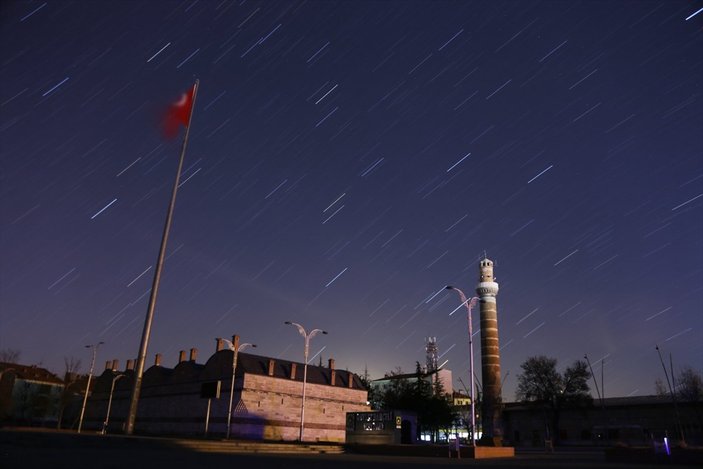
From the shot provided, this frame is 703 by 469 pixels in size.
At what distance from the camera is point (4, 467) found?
10.8 meters

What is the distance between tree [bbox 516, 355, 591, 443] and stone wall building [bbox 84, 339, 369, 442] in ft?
86.5

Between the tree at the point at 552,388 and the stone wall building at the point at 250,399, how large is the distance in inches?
1038

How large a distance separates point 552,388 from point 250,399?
4542 cm

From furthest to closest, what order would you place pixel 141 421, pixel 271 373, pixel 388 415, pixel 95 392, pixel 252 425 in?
pixel 95 392 → pixel 141 421 → pixel 271 373 → pixel 252 425 → pixel 388 415

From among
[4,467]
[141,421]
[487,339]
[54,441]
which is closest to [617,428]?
[487,339]

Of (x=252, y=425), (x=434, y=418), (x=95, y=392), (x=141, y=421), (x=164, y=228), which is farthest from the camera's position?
(x=95, y=392)

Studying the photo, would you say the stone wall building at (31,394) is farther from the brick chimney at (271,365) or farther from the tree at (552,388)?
the tree at (552,388)

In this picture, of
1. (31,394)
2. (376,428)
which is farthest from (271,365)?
(31,394)

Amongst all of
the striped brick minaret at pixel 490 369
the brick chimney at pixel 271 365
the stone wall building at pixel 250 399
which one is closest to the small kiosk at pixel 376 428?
the stone wall building at pixel 250 399

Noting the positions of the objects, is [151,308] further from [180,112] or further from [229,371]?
[229,371]

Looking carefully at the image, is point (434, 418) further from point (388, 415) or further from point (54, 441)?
point (54, 441)

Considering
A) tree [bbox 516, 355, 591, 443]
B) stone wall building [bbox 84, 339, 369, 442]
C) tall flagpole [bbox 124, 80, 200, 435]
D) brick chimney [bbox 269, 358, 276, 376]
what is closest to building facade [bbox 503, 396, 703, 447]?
tree [bbox 516, 355, 591, 443]

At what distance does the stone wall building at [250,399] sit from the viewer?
52219 mm

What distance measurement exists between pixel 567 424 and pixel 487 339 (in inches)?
650
